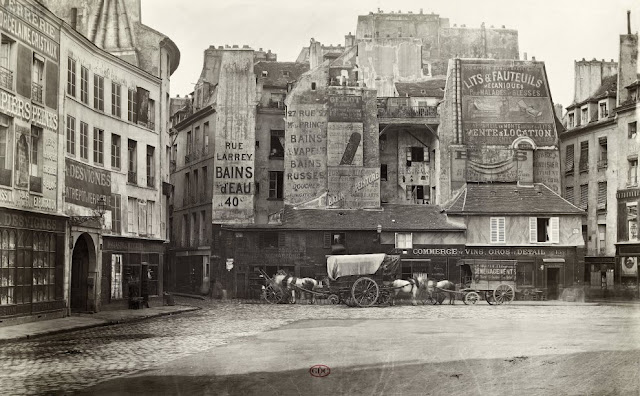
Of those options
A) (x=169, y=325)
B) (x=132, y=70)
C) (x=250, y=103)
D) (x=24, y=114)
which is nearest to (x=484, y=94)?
(x=250, y=103)

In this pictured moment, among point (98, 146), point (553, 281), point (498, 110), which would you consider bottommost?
point (553, 281)

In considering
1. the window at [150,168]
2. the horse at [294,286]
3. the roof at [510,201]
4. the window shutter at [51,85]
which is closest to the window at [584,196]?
the roof at [510,201]

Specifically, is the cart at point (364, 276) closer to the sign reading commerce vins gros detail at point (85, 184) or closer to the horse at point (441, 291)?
the horse at point (441, 291)

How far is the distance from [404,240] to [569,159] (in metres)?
9.43

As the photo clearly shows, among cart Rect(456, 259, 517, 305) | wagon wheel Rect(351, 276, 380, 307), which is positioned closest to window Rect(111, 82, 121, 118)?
wagon wheel Rect(351, 276, 380, 307)

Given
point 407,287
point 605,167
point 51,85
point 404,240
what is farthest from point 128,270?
point 605,167

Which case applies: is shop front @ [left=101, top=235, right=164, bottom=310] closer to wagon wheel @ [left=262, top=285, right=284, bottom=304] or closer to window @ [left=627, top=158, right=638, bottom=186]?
wagon wheel @ [left=262, top=285, right=284, bottom=304]

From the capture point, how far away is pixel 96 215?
24.2 m

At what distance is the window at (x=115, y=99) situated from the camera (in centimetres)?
2511

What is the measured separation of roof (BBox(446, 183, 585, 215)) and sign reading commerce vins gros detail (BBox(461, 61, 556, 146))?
2.41 m

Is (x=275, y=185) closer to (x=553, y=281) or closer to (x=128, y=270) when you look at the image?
(x=553, y=281)

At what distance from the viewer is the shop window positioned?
39719mm

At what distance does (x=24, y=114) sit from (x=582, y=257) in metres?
31.2

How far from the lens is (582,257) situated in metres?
41.0
